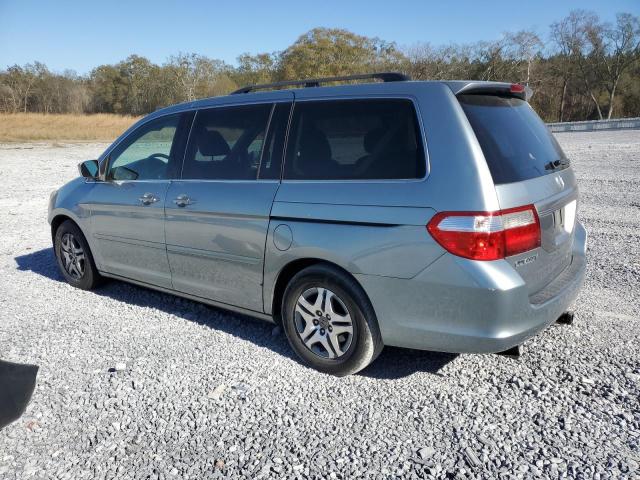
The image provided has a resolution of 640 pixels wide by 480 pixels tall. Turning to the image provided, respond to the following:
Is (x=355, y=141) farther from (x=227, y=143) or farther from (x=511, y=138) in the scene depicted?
(x=227, y=143)

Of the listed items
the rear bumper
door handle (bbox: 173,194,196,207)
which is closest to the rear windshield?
the rear bumper

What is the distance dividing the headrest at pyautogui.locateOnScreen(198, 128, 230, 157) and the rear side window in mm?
739

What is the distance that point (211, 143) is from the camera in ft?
14.0

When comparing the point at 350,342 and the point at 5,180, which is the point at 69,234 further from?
the point at 5,180

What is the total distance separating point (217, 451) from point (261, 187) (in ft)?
5.86

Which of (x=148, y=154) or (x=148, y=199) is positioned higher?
(x=148, y=154)

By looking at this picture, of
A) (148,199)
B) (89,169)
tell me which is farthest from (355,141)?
(89,169)

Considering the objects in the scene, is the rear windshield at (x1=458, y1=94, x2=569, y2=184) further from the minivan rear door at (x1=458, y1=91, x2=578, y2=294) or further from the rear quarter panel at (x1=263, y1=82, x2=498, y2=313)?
the rear quarter panel at (x1=263, y1=82, x2=498, y2=313)

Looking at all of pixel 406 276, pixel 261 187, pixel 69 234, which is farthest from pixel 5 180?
pixel 406 276

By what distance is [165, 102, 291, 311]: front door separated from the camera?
3.72m

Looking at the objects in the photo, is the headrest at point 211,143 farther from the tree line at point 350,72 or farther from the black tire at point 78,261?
the tree line at point 350,72

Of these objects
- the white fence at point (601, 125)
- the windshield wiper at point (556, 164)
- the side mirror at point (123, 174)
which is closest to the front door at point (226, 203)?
the side mirror at point (123, 174)

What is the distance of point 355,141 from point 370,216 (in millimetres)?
577

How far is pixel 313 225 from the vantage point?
11.0 ft
